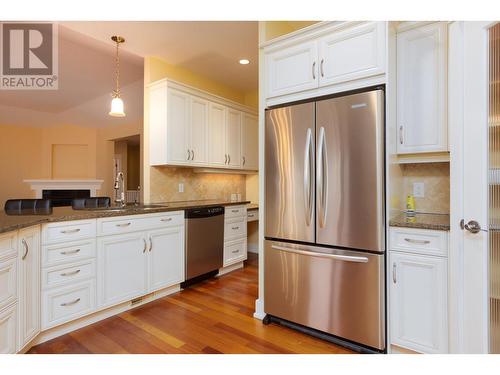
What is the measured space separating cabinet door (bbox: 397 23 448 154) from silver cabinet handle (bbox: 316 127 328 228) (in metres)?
0.60

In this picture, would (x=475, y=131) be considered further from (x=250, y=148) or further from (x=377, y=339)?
(x=250, y=148)

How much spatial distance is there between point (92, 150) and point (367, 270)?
7.15 meters

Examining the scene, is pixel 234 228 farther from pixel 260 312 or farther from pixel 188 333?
pixel 188 333

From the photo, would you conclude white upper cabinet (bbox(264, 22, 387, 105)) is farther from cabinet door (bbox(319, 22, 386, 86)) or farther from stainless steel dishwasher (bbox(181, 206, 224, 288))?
stainless steel dishwasher (bbox(181, 206, 224, 288))

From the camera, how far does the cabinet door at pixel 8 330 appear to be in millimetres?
1637

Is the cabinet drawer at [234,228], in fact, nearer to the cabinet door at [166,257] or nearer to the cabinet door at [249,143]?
the cabinet door at [166,257]

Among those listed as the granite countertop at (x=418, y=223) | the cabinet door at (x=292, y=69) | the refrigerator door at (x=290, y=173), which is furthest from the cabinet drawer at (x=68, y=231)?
the granite countertop at (x=418, y=223)

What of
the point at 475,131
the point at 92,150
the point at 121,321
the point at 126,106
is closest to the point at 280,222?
the point at 475,131

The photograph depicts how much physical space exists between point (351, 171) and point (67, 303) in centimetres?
229

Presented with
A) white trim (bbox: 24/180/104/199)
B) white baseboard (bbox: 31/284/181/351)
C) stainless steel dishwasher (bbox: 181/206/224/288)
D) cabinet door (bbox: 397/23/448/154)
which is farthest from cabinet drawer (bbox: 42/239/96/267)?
white trim (bbox: 24/180/104/199)

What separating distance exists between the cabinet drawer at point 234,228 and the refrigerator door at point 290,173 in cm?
134

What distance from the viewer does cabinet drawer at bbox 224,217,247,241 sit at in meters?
3.67

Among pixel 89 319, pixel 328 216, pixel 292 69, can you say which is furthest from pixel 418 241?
pixel 89 319

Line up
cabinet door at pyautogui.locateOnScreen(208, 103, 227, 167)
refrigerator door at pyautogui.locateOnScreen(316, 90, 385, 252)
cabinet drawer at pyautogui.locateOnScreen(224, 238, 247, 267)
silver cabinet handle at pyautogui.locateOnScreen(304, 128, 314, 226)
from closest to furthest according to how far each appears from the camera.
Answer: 1. refrigerator door at pyautogui.locateOnScreen(316, 90, 385, 252)
2. silver cabinet handle at pyautogui.locateOnScreen(304, 128, 314, 226)
3. cabinet drawer at pyautogui.locateOnScreen(224, 238, 247, 267)
4. cabinet door at pyautogui.locateOnScreen(208, 103, 227, 167)
